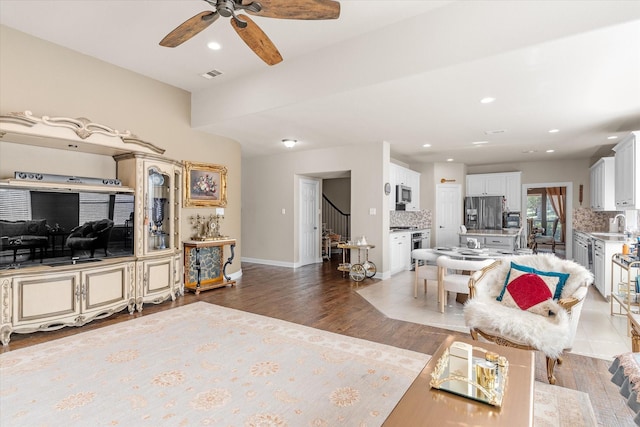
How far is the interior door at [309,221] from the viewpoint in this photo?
7570mm

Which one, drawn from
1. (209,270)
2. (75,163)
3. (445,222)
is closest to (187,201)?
(209,270)

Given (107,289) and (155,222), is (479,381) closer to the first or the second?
(107,289)

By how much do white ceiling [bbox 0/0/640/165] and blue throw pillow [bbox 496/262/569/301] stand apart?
1.88 meters

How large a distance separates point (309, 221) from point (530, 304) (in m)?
5.53

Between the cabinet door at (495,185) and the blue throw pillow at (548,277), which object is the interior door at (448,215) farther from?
the blue throw pillow at (548,277)

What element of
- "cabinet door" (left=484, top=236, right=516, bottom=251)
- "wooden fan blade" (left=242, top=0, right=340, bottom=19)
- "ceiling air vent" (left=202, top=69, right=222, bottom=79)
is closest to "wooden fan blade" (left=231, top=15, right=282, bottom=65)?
"wooden fan blade" (left=242, top=0, right=340, bottom=19)

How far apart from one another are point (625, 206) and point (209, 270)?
6588 mm

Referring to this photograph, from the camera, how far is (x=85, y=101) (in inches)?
165

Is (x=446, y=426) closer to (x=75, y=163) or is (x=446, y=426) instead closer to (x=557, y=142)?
(x=75, y=163)

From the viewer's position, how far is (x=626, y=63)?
2.96m

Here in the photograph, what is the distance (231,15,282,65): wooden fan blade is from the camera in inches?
94.4

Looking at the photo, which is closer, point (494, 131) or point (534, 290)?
point (534, 290)

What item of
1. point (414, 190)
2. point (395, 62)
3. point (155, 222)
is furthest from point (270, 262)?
point (395, 62)

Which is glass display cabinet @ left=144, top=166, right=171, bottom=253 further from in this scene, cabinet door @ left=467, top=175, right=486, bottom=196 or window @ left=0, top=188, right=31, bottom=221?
cabinet door @ left=467, top=175, right=486, bottom=196
